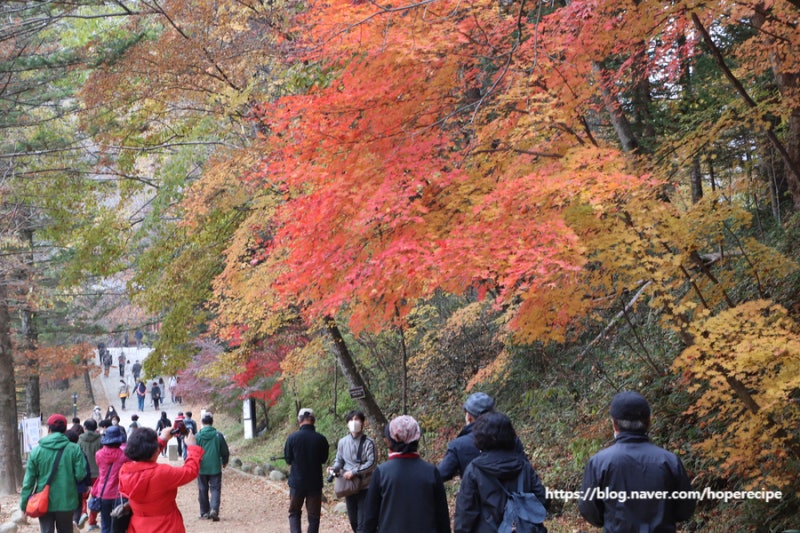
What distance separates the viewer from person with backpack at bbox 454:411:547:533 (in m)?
3.80

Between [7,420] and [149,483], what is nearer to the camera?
[149,483]

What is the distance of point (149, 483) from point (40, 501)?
9.02 ft

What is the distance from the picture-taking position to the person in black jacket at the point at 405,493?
4.11m

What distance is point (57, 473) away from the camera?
6.82 meters

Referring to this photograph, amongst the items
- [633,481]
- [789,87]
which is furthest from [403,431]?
[789,87]

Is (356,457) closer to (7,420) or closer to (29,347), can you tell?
(7,420)

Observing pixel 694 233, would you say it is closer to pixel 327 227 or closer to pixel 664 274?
pixel 664 274

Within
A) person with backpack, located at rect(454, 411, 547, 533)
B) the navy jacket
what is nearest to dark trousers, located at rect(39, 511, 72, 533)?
the navy jacket

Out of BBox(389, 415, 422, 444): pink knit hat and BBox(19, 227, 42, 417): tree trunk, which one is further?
BBox(19, 227, 42, 417): tree trunk

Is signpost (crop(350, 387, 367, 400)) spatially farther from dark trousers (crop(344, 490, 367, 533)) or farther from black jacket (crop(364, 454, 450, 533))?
black jacket (crop(364, 454, 450, 533))

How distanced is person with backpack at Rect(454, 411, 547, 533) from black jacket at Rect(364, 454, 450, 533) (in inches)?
11.2

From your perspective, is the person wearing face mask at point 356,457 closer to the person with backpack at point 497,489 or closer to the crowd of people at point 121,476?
the crowd of people at point 121,476

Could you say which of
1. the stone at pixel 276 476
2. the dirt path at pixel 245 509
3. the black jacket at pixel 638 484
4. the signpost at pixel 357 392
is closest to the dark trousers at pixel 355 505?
the dirt path at pixel 245 509

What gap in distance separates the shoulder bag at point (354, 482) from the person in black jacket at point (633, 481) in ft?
12.4
